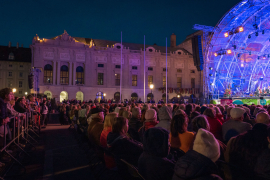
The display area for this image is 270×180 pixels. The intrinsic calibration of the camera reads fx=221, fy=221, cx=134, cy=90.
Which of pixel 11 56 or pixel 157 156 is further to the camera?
pixel 11 56

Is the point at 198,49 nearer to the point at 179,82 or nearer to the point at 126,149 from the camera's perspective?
the point at 179,82

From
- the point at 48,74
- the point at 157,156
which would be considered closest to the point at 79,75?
the point at 48,74

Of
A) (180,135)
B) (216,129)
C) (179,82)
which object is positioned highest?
(179,82)

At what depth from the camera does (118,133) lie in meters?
4.06

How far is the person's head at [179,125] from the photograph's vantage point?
12.6ft

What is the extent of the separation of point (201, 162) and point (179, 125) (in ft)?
5.46

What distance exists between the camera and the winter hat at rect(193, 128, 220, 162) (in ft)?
7.32

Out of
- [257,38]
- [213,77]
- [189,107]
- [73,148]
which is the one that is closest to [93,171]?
[73,148]

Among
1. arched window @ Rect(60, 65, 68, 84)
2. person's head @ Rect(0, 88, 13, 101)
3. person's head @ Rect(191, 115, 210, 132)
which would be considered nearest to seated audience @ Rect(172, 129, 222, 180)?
person's head @ Rect(191, 115, 210, 132)

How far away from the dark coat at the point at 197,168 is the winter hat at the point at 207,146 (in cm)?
5

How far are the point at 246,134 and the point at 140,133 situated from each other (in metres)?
3.52

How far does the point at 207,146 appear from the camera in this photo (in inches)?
88.2

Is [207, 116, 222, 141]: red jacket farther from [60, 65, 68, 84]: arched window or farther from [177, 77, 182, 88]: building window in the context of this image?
[177, 77, 182, 88]: building window

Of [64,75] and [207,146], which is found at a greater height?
[64,75]
